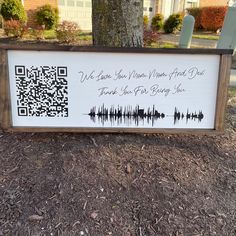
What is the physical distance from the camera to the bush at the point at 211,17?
23.2 meters

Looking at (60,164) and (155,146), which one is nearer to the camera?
(60,164)

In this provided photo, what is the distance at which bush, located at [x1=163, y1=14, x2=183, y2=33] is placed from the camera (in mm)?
20031

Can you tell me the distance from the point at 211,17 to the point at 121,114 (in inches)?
899

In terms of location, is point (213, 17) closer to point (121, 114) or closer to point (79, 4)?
point (79, 4)

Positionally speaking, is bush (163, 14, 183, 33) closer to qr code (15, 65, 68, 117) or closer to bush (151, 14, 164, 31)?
bush (151, 14, 164, 31)

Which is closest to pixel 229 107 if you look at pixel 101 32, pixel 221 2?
pixel 101 32

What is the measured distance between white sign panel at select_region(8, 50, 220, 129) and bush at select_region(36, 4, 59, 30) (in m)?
14.5

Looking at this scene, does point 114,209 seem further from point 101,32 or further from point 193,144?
point 101,32

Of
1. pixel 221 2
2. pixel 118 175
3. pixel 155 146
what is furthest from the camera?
pixel 221 2

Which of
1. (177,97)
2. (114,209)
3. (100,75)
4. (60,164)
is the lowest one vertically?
(114,209)

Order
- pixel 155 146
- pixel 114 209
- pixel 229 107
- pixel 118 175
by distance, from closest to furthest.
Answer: pixel 114 209 < pixel 118 175 < pixel 155 146 < pixel 229 107

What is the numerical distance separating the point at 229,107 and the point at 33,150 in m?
2.68

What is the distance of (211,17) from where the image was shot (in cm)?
2333

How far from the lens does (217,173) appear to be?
8.77 ft
